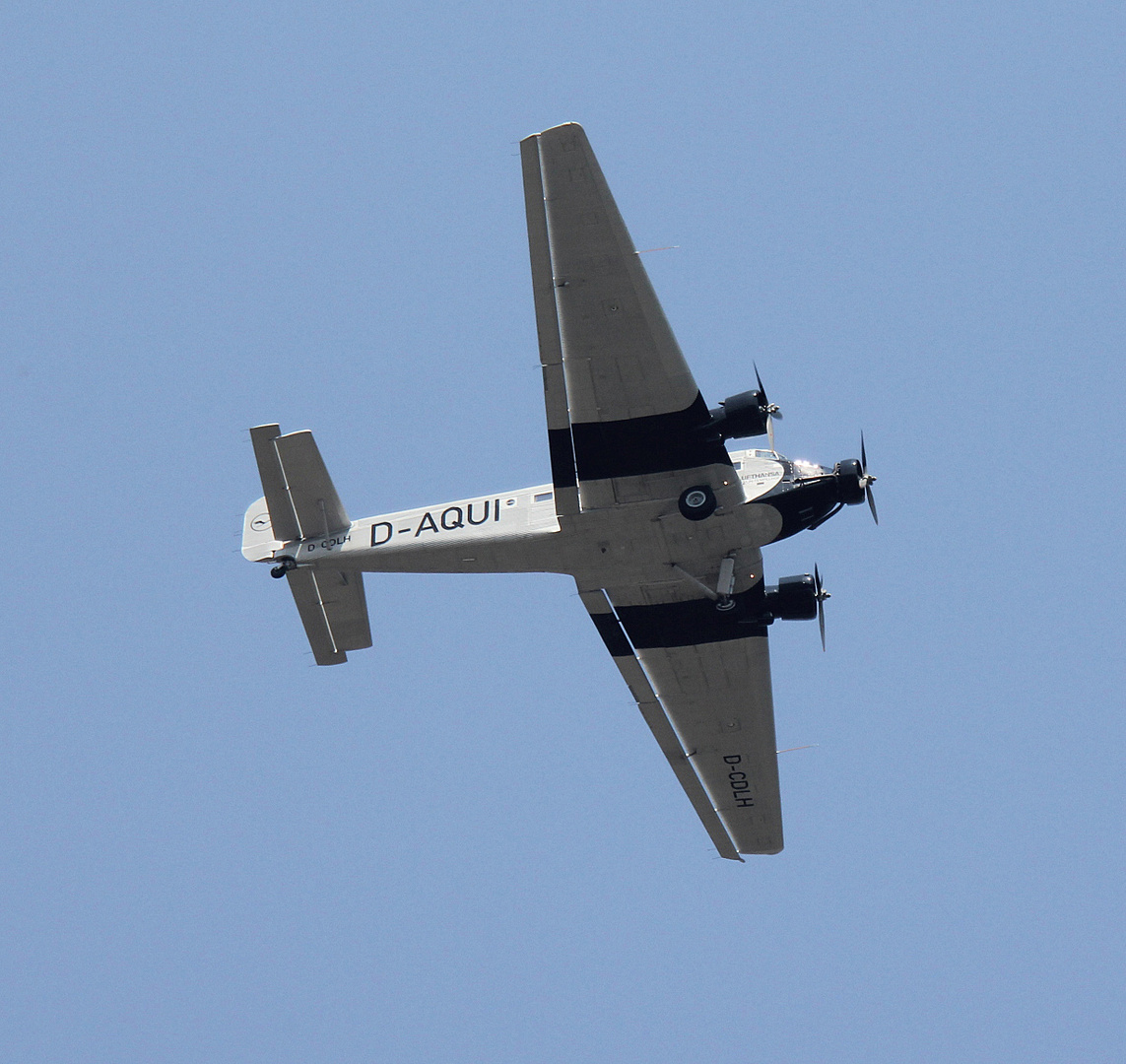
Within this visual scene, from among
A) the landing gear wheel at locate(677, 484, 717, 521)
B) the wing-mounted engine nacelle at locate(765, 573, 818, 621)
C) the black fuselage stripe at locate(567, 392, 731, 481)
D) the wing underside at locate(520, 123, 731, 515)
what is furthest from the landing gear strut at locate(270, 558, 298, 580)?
the wing-mounted engine nacelle at locate(765, 573, 818, 621)

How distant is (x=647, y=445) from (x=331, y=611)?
375 inches

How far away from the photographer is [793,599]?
37.6 meters

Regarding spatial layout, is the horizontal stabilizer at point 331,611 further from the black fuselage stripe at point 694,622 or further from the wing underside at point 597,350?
the black fuselage stripe at point 694,622

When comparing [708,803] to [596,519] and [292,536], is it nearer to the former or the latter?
[596,519]

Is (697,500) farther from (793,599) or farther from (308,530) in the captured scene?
(308,530)

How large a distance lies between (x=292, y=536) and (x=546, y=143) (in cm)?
1213

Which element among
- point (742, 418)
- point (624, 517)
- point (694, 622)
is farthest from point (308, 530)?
point (742, 418)

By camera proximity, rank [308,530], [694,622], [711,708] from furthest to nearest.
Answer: [711,708] → [694,622] → [308,530]

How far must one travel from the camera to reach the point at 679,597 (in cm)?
3791

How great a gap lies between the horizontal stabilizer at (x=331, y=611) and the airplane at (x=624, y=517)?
4 cm

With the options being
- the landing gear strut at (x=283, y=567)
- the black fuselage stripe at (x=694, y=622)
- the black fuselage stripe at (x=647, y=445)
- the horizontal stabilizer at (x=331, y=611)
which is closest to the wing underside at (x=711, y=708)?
the black fuselage stripe at (x=694, y=622)

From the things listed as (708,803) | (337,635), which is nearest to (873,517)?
(708,803)

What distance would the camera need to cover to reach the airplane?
31.6 metres

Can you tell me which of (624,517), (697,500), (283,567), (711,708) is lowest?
(711,708)
